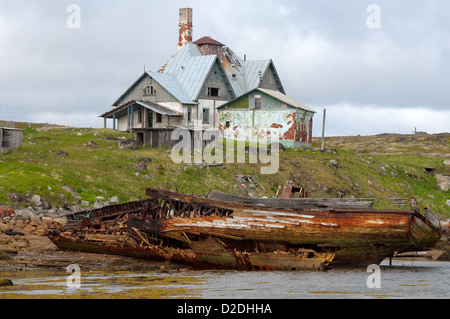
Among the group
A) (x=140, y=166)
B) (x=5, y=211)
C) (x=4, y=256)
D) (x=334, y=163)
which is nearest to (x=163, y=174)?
(x=140, y=166)

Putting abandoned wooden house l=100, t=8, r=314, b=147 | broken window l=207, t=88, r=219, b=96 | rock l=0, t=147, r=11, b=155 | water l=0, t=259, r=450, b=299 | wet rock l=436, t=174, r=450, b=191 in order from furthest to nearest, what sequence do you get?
broken window l=207, t=88, r=219, b=96
abandoned wooden house l=100, t=8, r=314, b=147
wet rock l=436, t=174, r=450, b=191
rock l=0, t=147, r=11, b=155
water l=0, t=259, r=450, b=299

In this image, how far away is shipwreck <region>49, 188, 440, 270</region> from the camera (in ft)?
85.6

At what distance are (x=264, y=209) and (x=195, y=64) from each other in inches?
1726

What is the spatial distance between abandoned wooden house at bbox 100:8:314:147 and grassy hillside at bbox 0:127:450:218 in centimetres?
519

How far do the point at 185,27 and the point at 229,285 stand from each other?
2181 inches

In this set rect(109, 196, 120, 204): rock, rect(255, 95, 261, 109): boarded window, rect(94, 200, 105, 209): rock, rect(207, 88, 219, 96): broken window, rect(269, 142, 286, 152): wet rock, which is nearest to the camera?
rect(94, 200, 105, 209): rock

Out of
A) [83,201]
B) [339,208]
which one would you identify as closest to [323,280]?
[339,208]

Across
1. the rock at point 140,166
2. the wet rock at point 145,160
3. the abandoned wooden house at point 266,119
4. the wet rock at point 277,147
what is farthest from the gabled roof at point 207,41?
the rock at point 140,166

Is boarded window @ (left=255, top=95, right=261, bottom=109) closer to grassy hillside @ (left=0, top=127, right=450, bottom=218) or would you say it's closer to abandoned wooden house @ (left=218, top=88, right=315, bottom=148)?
abandoned wooden house @ (left=218, top=88, right=315, bottom=148)

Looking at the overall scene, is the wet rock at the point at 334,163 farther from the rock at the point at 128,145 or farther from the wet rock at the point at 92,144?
the wet rock at the point at 92,144

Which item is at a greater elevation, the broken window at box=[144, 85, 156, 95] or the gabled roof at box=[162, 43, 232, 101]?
the gabled roof at box=[162, 43, 232, 101]

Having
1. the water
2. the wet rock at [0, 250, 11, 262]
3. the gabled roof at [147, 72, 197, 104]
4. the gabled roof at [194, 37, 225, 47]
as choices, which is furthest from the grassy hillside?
the gabled roof at [194, 37, 225, 47]

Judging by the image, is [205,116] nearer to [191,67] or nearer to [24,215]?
[191,67]

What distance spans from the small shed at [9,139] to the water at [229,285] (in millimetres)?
22436
